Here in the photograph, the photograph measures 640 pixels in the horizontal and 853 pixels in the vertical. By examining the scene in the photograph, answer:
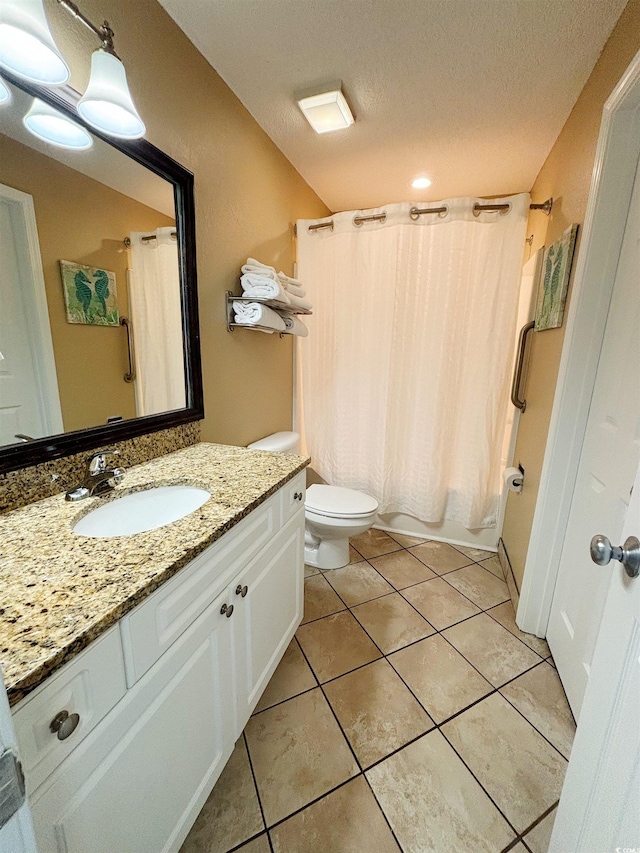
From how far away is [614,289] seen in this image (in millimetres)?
1179

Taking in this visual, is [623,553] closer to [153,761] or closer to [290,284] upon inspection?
[153,761]

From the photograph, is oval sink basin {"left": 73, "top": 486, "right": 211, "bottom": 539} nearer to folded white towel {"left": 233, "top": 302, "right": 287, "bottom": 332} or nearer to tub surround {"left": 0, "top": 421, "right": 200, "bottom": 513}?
tub surround {"left": 0, "top": 421, "right": 200, "bottom": 513}

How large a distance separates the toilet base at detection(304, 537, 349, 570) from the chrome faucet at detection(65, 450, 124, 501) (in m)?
1.28

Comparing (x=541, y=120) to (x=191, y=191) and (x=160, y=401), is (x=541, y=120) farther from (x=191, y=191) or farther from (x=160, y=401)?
(x=160, y=401)

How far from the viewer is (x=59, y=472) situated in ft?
3.15

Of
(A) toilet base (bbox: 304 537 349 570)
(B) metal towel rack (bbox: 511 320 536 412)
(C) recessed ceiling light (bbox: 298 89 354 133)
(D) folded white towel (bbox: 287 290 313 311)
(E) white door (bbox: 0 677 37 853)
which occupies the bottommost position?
(A) toilet base (bbox: 304 537 349 570)

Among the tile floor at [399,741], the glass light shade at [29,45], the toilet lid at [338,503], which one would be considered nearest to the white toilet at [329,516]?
the toilet lid at [338,503]

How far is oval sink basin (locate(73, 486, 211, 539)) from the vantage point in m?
0.95

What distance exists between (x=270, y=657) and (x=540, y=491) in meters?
1.24

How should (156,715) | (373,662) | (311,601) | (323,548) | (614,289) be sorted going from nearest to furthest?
1. (156,715)
2. (614,289)
3. (373,662)
4. (311,601)
5. (323,548)

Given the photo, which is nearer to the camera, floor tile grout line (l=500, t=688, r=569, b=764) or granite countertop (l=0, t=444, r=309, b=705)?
granite countertop (l=0, t=444, r=309, b=705)

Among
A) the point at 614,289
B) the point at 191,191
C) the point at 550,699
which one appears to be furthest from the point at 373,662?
the point at 191,191

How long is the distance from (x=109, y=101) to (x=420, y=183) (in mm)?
1817

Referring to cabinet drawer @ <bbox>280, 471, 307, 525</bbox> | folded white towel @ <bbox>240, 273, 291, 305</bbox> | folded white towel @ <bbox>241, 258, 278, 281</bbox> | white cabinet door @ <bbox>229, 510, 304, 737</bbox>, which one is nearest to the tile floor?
white cabinet door @ <bbox>229, 510, 304, 737</bbox>
